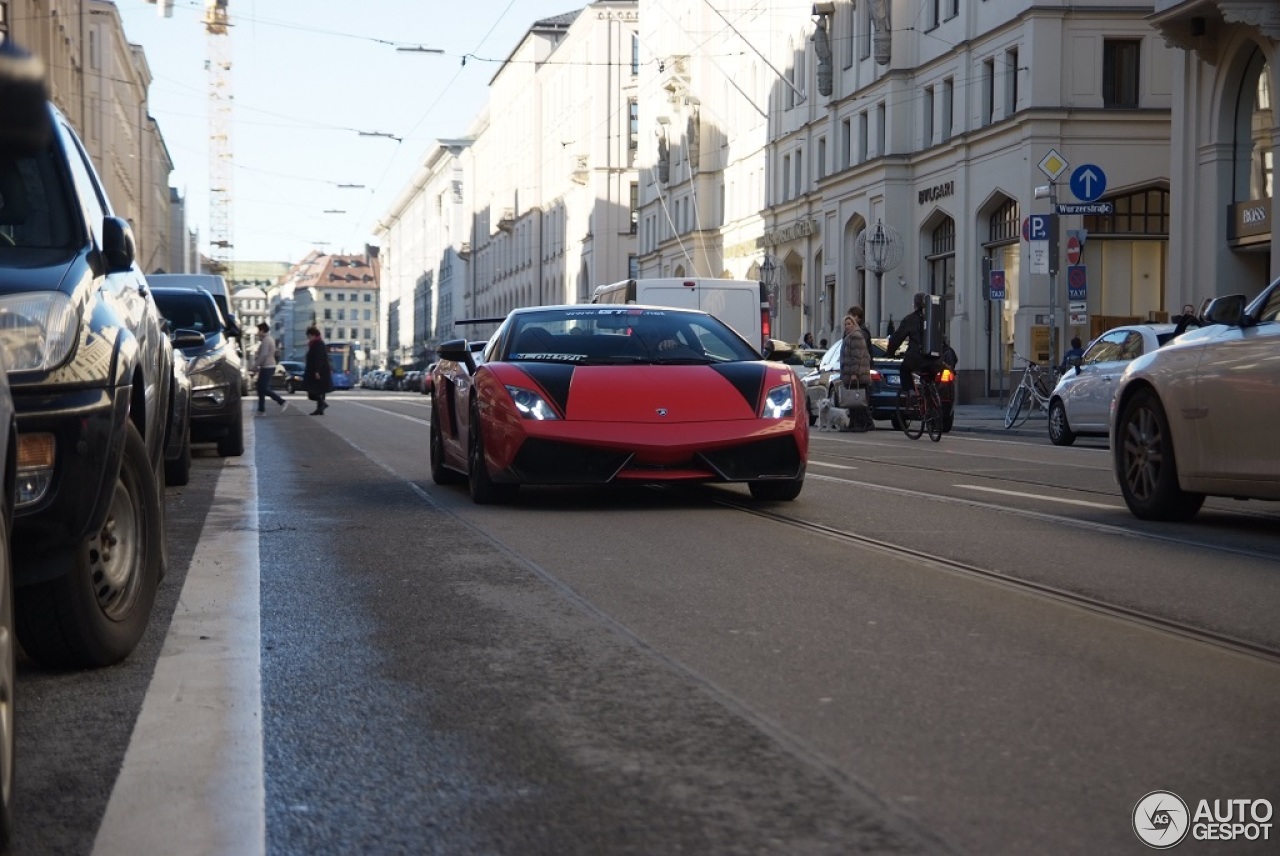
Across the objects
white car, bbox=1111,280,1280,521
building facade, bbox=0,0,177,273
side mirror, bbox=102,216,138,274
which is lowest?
white car, bbox=1111,280,1280,521

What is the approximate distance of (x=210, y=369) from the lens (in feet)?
55.3

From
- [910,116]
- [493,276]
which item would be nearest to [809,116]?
[910,116]

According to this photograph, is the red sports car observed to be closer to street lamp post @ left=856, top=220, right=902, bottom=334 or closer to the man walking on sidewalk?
the man walking on sidewalk

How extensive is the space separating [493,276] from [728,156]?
59873 mm

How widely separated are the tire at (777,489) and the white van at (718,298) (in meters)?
17.3

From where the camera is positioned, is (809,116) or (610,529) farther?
(809,116)

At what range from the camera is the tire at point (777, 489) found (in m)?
11.0

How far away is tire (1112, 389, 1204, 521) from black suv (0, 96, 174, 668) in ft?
19.1

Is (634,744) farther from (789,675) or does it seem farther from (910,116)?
(910,116)

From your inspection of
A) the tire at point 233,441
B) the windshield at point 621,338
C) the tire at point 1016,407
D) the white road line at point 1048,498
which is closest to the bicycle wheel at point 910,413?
the tire at point 1016,407

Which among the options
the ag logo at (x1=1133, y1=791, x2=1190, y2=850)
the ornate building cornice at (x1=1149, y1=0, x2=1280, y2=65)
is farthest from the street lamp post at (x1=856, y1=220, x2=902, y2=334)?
the ag logo at (x1=1133, y1=791, x2=1190, y2=850)

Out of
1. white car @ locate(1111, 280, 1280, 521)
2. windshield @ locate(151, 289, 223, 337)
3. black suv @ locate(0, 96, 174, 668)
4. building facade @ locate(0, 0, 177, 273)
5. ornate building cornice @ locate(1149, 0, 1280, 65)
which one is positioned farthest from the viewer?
building facade @ locate(0, 0, 177, 273)

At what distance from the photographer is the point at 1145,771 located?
3.97 meters

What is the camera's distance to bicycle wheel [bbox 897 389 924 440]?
2292 cm
